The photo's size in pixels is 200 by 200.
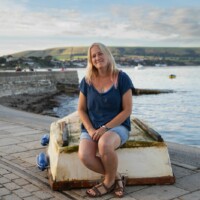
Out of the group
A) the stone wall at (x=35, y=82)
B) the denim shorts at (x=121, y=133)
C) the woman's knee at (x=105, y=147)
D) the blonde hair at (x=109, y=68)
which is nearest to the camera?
the woman's knee at (x=105, y=147)

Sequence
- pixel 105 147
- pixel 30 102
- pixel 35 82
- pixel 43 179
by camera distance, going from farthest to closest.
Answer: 1. pixel 35 82
2. pixel 30 102
3. pixel 43 179
4. pixel 105 147

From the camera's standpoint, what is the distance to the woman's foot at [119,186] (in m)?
4.32

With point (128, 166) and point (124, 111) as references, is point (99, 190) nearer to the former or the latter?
point (128, 166)

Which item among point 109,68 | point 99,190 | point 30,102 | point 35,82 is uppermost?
point 109,68

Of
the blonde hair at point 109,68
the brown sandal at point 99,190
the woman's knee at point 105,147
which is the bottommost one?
the brown sandal at point 99,190

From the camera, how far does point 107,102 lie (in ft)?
15.0

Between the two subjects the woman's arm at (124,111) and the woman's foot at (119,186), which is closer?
the woman's foot at (119,186)

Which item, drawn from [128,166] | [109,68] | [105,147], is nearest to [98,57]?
[109,68]

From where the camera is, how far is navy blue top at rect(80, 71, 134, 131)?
458 centimetres

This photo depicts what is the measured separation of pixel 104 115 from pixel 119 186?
86 centimetres

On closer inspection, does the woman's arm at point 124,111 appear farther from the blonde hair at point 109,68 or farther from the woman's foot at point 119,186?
the woman's foot at point 119,186

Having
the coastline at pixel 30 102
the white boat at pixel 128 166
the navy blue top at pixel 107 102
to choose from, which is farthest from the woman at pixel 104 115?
the coastline at pixel 30 102

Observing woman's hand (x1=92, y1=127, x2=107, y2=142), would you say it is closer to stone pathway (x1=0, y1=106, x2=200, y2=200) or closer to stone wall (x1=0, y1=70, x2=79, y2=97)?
stone pathway (x1=0, y1=106, x2=200, y2=200)

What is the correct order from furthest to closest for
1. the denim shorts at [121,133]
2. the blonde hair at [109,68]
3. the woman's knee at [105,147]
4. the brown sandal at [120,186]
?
the blonde hair at [109,68]
the denim shorts at [121,133]
the brown sandal at [120,186]
the woman's knee at [105,147]
